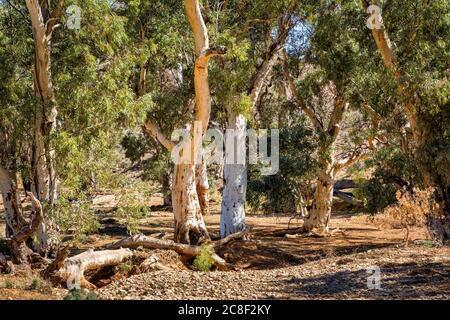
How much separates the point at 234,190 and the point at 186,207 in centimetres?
270

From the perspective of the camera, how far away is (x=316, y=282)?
9.68 m

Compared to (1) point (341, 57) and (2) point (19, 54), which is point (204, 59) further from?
(1) point (341, 57)

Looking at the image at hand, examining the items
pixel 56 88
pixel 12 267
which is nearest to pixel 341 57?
pixel 56 88

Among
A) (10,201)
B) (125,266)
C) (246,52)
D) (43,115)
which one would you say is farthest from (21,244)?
(246,52)

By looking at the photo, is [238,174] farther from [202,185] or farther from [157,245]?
[202,185]

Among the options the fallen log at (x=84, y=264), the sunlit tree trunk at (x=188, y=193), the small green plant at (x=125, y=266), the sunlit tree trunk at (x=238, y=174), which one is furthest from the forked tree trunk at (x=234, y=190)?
the small green plant at (x=125, y=266)

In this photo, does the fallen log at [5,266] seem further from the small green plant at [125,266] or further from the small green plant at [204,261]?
the small green plant at [204,261]

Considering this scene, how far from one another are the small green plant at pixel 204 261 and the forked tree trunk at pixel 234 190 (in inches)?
170

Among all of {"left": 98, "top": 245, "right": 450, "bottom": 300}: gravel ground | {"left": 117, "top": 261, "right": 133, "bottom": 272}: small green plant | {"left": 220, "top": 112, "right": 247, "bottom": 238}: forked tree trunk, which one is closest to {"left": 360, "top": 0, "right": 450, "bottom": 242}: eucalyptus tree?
{"left": 98, "top": 245, "right": 450, "bottom": 300}: gravel ground

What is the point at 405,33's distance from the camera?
617 inches

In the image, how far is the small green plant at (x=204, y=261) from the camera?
1321cm

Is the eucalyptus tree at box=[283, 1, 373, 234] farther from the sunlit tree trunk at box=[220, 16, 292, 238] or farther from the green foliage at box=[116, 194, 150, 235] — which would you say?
the green foliage at box=[116, 194, 150, 235]

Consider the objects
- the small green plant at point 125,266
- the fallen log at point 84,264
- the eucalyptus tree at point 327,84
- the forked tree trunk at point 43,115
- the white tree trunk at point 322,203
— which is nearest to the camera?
the fallen log at point 84,264

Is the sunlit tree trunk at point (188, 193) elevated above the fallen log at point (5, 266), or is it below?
above
